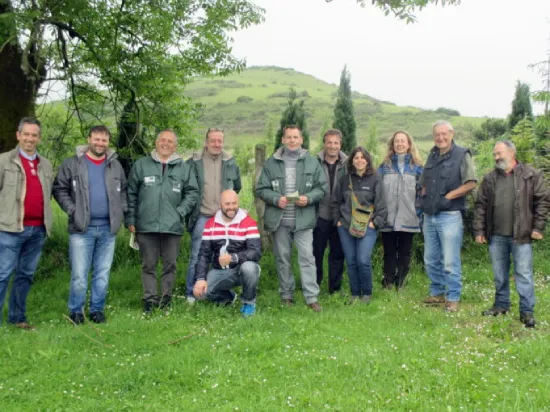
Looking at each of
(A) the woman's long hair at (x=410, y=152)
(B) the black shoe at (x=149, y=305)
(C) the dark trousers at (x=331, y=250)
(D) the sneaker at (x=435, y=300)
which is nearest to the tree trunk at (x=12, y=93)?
(B) the black shoe at (x=149, y=305)

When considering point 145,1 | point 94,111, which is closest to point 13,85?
point 94,111

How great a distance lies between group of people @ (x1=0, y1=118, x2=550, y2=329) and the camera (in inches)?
227

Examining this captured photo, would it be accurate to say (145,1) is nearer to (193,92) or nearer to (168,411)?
(168,411)

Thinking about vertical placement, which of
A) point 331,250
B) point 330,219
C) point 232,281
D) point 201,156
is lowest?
point 232,281

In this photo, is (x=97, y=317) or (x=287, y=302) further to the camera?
(x=287, y=302)

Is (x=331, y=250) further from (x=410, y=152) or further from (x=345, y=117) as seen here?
(x=345, y=117)

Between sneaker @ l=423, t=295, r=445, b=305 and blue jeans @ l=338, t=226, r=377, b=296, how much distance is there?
0.74 meters

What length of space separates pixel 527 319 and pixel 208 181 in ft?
13.4

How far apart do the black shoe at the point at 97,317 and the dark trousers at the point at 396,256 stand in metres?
3.74

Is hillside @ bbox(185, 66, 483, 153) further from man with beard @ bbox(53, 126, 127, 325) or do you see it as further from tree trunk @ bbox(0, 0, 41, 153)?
man with beard @ bbox(53, 126, 127, 325)

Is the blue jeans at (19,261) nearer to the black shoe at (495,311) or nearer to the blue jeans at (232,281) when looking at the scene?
the blue jeans at (232,281)

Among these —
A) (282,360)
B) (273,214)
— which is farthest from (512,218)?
(282,360)

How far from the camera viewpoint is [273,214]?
257 inches

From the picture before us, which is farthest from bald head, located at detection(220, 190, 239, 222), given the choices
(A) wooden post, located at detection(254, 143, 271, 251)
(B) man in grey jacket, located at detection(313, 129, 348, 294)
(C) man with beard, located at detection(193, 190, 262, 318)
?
(A) wooden post, located at detection(254, 143, 271, 251)
